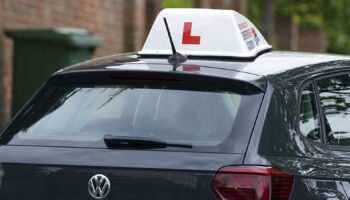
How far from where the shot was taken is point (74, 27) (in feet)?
64.6

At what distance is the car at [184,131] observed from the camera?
201 inches

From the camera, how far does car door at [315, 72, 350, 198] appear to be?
557 cm

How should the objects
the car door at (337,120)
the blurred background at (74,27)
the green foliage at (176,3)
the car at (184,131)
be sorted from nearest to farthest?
the car at (184,131) < the car door at (337,120) < the blurred background at (74,27) < the green foliage at (176,3)

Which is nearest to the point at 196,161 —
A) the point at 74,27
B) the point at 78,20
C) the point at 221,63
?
the point at 221,63

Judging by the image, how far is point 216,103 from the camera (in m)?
5.38

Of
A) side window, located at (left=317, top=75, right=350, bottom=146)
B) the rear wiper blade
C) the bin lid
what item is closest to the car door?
side window, located at (left=317, top=75, right=350, bottom=146)

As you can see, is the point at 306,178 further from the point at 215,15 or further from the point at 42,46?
the point at 42,46

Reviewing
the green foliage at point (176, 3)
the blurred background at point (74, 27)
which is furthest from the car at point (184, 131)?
the green foliage at point (176, 3)

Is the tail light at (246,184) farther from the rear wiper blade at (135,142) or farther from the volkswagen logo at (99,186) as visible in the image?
the volkswagen logo at (99,186)

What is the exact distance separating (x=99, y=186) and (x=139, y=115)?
1.51 ft

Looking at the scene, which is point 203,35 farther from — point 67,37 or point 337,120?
point 67,37

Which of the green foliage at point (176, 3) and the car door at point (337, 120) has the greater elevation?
the car door at point (337, 120)

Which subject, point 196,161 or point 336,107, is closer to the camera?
point 196,161

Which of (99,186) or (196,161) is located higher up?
(196,161)
